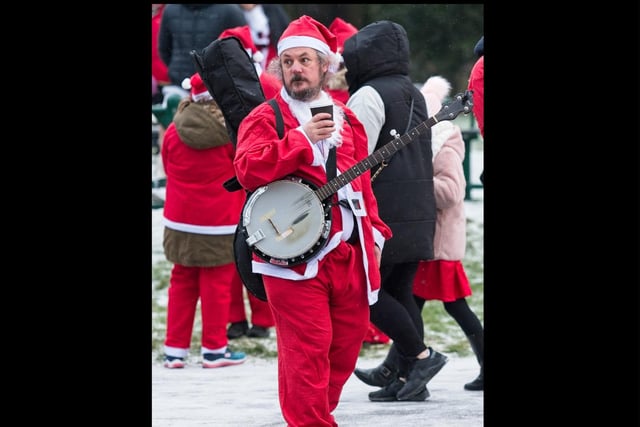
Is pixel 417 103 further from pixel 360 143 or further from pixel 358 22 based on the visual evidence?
pixel 358 22

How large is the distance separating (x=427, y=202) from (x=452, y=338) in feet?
8.03

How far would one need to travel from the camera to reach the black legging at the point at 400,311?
6000 mm

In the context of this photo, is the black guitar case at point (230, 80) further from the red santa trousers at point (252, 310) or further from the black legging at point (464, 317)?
the red santa trousers at point (252, 310)

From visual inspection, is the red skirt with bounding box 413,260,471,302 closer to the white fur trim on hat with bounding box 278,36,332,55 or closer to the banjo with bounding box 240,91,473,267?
the banjo with bounding box 240,91,473,267

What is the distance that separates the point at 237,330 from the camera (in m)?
8.56

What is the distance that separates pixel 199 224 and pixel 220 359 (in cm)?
87

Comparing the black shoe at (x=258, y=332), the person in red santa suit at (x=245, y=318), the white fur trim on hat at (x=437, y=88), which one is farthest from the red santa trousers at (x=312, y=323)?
the black shoe at (x=258, y=332)

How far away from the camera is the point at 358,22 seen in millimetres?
16641

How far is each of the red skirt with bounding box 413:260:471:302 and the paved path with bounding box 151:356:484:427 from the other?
1.66 ft

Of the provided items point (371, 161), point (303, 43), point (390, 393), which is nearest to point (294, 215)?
point (371, 161)

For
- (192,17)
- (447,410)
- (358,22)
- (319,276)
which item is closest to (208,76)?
(319,276)

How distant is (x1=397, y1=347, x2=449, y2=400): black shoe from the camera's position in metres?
6.16
